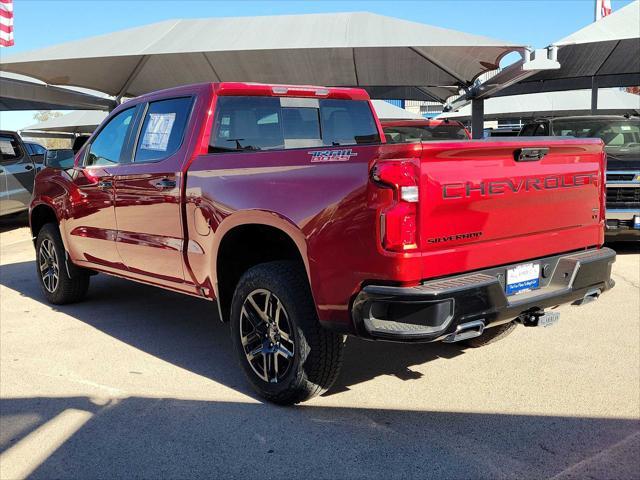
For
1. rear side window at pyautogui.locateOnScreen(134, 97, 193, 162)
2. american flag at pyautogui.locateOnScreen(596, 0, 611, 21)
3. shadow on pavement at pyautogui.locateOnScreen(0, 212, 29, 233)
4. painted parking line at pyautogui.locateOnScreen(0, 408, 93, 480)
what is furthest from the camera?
american flag at pyautogui.locateOnScreen(596, 0, 611, 21)

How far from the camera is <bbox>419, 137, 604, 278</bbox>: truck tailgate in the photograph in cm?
305

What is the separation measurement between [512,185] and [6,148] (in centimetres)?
1187

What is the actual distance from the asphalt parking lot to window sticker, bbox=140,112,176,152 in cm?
158

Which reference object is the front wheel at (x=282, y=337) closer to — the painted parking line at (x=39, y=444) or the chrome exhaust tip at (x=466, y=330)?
the chrome exhaust tip at (x=466, y=330)

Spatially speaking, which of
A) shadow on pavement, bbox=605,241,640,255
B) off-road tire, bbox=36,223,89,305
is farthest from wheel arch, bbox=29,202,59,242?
shadow on pavement, bbox=605,241,640,255

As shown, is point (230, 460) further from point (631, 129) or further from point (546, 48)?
point (546, 48)

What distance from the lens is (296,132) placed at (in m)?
4.71

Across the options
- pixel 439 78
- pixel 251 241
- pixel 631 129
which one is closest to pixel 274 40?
pixel 439 78

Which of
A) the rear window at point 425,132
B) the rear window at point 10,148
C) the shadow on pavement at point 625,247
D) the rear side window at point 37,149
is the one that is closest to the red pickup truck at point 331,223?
the rear window at point 425,132

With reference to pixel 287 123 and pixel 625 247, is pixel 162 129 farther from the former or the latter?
pixel 625 247

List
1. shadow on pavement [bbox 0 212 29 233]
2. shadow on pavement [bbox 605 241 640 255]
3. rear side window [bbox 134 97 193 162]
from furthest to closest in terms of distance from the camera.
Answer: shadow on pavement [bbox 0 212 29 233], shadow on pavement [bbox 605 241 640 255], rear side window [bbox 134 97 193 162]

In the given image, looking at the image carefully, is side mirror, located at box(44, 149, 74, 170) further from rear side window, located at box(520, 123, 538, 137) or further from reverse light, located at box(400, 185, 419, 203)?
rear side window, located at box(520, 123, 538, 137)

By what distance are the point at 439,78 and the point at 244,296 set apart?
11963 mm

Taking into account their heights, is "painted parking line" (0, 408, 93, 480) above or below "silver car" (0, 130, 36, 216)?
below
